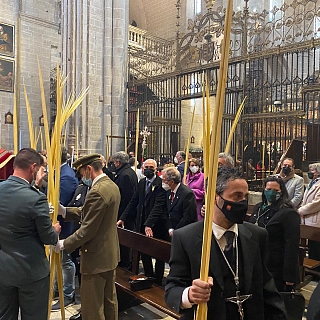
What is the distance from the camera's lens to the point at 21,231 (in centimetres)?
208

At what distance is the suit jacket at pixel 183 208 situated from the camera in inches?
137

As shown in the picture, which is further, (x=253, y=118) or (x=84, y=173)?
(x=253, y=118)

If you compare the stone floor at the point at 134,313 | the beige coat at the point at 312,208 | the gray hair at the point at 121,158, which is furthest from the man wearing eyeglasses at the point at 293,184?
the stone floor at the point at 134,313

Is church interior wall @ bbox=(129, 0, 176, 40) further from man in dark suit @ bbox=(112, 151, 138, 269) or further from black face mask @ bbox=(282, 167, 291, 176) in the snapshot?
black face mask @ bbox=(282, 167, 291, 176)

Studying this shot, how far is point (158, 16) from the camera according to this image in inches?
677

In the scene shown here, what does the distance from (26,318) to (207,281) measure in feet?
5.17

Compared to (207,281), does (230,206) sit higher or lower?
higher

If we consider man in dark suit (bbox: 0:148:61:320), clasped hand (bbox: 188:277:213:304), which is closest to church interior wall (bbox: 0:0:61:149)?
man in dark suit (bbox: 0:148:61:320)

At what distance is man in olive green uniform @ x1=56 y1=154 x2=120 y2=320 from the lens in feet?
7.89

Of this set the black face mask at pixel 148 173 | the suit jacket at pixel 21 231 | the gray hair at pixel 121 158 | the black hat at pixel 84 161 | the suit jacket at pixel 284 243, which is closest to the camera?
the suit jacket at pixel 21 231

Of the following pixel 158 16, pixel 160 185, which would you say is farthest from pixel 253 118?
pixel 158 16

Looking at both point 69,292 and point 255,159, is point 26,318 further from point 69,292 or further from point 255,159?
point 255,159

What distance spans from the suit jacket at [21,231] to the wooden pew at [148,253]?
1.05 m

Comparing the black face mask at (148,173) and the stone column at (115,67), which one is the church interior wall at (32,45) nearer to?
the stone column at (115,67)
